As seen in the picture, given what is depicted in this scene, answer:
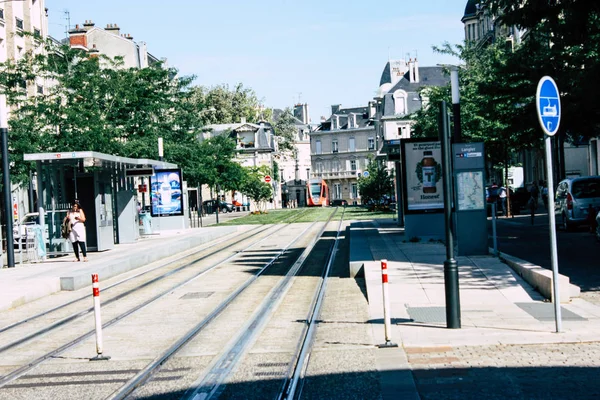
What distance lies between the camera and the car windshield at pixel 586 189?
29.5m

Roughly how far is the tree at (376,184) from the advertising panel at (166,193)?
2277 centimetres

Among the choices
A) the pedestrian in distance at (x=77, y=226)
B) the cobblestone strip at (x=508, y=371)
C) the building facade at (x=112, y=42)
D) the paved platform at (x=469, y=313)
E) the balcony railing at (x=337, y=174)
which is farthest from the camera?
the balcony railing at (x=337, y=174)

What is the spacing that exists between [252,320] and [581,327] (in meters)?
4.65

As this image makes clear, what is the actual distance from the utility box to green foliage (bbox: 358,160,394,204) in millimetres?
40599

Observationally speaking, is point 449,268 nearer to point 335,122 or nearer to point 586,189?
point 586,189

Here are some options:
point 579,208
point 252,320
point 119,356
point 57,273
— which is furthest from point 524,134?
point 119,356

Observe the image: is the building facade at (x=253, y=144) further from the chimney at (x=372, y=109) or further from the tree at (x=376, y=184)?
the tree at (x=376, y=184)

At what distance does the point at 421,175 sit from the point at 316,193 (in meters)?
76.6

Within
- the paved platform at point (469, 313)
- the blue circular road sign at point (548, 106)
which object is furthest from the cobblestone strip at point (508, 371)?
the blue circular road sign at point (548, 106)

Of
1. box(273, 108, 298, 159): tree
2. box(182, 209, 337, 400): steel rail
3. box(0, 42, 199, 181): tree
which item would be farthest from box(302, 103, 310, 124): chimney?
box(182, 209, 337, 400): steel rail

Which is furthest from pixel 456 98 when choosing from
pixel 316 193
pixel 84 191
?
pixel 316 193

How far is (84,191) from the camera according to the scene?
28.7 meters

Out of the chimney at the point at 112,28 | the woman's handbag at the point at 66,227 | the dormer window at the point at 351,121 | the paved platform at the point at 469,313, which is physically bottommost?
the paved platform at the point at 469,313

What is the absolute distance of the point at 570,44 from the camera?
63.4ft
